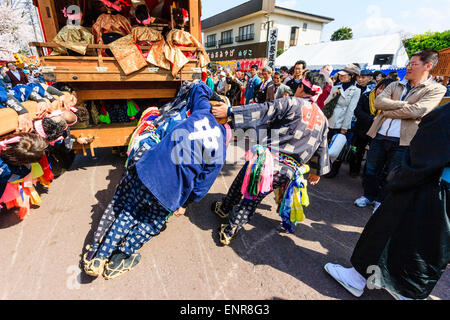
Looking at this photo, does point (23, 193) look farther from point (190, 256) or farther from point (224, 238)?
point (224, 238)

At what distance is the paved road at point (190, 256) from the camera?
1.85 metres

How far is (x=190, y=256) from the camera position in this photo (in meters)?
2.21

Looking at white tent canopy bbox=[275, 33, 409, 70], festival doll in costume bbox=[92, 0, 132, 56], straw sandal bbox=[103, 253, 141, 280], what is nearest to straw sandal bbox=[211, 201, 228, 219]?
straw sandal bbox=[103, 253, 141, 280]

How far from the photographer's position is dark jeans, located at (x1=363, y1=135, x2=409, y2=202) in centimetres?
265

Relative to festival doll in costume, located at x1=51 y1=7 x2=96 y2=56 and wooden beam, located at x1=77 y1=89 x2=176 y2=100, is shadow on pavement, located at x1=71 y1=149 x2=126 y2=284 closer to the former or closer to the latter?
wooden beam, located at x1=77 y1=89 x2=176 y2=100

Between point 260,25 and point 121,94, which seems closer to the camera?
point 121,94

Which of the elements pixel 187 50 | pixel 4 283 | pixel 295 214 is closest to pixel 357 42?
pixel 187 50

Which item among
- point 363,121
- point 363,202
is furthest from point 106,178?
point 363,121

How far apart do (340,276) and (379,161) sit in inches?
71.1

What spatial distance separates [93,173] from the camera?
12.8ft

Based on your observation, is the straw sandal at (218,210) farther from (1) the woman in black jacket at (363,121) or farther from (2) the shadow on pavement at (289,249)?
(1) the woman in black jacket at (363,121)

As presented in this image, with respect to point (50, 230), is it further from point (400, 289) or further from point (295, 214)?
point (400, 289)

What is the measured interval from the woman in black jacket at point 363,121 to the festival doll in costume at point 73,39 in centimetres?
461

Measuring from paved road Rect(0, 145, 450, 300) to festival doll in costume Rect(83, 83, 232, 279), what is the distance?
22 centimetres
